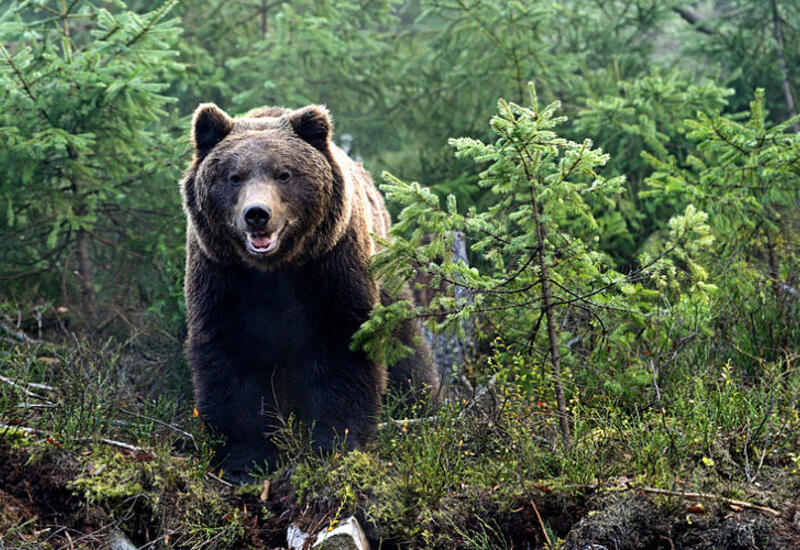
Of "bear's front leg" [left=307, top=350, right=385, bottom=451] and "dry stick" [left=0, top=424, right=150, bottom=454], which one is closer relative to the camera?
"dry stick" [left=0, top=424, right=150, bottom=454]

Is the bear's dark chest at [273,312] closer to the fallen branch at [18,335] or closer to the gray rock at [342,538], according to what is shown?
the gray rock at [342,538]

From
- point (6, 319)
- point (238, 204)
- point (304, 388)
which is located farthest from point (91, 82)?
point (304, 388)

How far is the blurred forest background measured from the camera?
14.7 feet

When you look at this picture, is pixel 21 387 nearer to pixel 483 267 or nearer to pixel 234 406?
pixel 234 406

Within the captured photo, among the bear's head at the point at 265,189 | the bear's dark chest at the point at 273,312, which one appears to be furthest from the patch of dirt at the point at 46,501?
the bear's head at the point at 265,189

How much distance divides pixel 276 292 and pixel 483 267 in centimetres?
334

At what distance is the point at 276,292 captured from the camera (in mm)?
5664

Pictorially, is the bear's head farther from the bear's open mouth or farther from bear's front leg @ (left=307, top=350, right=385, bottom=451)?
bear's front leg @ (left=307, top=350, right=385, bottom=451)

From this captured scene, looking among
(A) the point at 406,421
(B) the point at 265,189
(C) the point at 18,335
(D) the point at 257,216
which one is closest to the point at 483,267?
(A) the point at 406,421

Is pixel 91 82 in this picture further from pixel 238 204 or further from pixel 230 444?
pixel 230 444

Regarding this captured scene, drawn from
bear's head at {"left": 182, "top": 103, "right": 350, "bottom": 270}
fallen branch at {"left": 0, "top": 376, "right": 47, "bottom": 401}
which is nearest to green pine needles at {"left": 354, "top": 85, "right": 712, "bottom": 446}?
bear's head at {"left": 182, "top": 103, "right": 350, "bottom": 270}

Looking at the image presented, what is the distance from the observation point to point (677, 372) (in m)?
5.28

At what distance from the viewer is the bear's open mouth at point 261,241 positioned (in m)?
5.12

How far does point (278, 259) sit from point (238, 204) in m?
0.46
